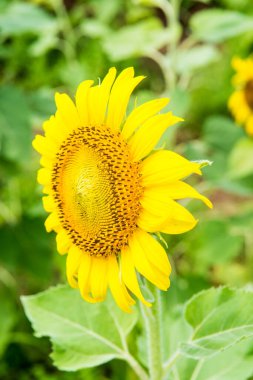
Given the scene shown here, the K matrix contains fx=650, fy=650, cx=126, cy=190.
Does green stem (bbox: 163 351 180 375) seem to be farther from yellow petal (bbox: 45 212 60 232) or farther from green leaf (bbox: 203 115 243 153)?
green leaf (bbox: 203 115 243 153)

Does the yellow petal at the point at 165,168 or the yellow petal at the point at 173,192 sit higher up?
the yellow petal at the point at 165,168

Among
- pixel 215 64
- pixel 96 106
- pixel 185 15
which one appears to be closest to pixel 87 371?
pixel 96 106

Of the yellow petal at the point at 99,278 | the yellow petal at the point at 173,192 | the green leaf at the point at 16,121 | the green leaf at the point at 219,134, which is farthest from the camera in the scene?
the green leaf at the point at 219,134

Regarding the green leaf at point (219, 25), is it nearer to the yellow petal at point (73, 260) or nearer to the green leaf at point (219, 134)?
the green leaf at point (219, 134)

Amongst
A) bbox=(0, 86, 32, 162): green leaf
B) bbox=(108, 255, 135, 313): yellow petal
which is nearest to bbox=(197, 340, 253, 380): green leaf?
bbox=(108, 255, 135, 313): yellow petal

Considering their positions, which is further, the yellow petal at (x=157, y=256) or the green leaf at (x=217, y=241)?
the green leaf at (x=217, y=241)

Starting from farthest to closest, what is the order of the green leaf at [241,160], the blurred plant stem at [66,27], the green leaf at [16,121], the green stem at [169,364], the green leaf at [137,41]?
the blurred plant stem at [66,27] → the green leaf at [137,41] → the green leaf at [241,160] → the green leaf at [16,121] → the green stem at [169,364]

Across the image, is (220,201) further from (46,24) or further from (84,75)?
(46,24)

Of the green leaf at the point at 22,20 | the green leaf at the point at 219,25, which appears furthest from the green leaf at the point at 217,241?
the green leaf at the point at 22,20
